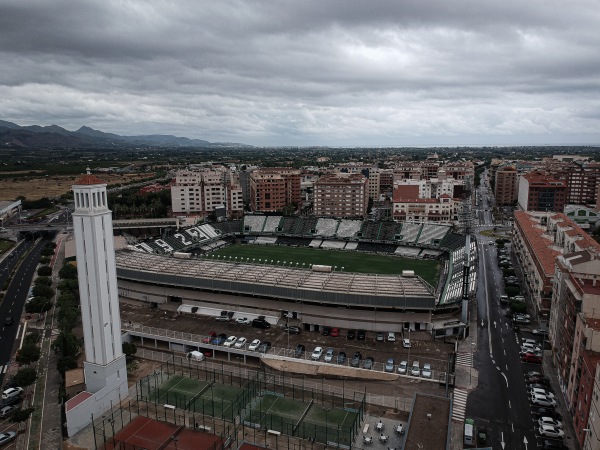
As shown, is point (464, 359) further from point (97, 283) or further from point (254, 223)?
point (254, 223)

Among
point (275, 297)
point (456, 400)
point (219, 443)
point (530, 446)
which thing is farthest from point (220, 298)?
point (530, 446)

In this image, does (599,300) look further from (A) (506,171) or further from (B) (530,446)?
(A) (506,171)

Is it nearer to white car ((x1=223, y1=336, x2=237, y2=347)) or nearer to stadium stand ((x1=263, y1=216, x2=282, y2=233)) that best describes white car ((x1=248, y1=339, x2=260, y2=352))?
white car ((x1=223, y1=336, x2=237, y2=347))

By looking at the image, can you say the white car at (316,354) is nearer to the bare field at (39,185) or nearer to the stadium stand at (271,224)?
the stadium stand at (271,224)

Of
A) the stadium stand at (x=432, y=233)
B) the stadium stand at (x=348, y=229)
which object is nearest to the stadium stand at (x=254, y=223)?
→ the stadium stand at (x=348, y=229)

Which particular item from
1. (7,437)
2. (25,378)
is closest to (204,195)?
(25,378)

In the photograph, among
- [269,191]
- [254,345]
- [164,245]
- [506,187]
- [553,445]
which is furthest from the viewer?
[506,187]

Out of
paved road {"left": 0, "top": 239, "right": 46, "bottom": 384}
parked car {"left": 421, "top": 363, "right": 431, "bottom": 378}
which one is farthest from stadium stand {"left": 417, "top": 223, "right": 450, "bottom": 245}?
paved road {"left": 0, "top": 239, "right": 46, "bottom": 384}

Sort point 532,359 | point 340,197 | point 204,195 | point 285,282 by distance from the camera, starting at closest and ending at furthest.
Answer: point 532,359
point 285,282
point 340,197
point 204,195
